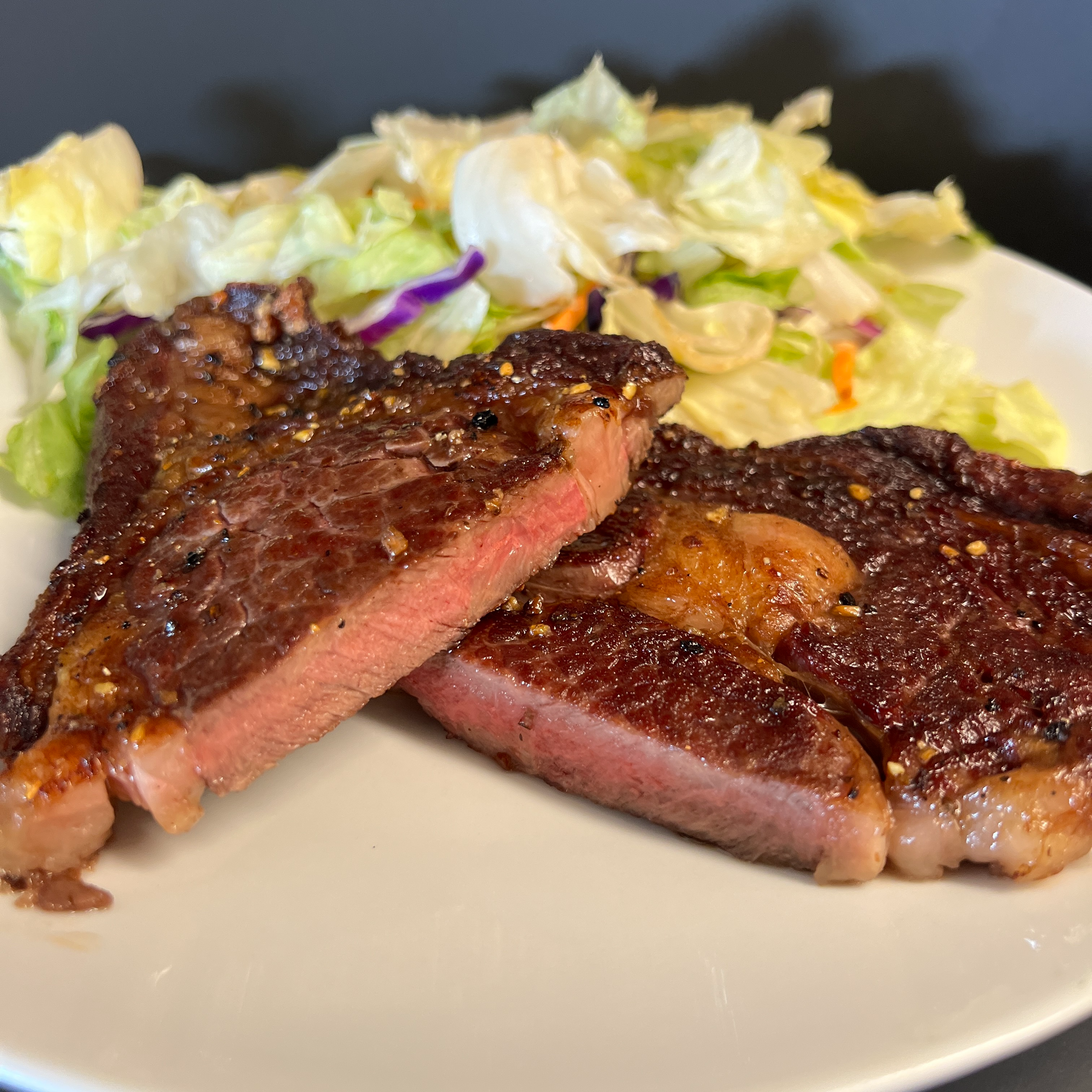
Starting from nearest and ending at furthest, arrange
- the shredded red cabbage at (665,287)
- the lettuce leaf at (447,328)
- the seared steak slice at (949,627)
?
the seared steak slice at (949,627), the lettuce leaf at (447,328), the shredded red cabbage at (665,287)

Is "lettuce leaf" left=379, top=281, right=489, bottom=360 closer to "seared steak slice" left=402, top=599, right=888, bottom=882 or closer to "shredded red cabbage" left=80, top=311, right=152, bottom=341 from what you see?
"shredded red cabbage" left=80, top=311, right=152, bottom=341

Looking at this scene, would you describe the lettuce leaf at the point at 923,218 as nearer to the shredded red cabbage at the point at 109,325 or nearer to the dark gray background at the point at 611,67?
the dark gray background at the point at 611,67

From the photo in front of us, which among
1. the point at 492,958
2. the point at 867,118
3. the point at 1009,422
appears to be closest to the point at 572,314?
the point at 1009,422

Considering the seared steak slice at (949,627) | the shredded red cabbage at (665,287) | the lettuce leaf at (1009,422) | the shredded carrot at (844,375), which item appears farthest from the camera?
the shredded red cabbage at (665,287)

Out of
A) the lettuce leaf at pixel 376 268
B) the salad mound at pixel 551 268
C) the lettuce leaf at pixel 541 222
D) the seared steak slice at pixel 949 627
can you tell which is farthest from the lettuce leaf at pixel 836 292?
the lettuce leaf at pixel 376 268

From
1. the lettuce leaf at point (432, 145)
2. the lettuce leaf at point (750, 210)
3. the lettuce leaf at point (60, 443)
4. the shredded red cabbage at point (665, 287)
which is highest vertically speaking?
the lettuce leaf at point (432, 145)

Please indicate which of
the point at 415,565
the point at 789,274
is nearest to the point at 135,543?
the point at 415,565

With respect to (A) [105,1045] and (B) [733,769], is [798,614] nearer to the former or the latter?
(B) [733,769]
